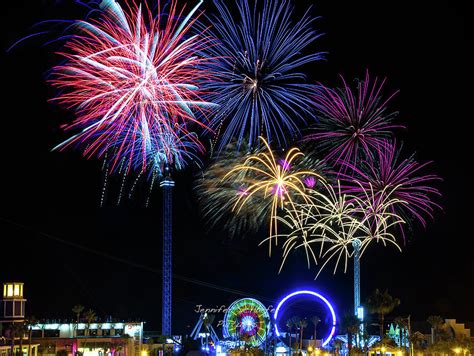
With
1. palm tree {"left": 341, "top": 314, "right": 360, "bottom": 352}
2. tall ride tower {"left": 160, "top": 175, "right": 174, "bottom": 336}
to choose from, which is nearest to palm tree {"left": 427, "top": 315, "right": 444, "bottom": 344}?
palm tree {"left": 341, "top": 314, "right": 360, "bottom": 352}

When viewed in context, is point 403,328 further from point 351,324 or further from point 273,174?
point 273,174

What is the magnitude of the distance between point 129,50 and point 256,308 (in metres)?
57.3

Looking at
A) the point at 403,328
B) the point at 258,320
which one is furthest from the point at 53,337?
the point at 403,328

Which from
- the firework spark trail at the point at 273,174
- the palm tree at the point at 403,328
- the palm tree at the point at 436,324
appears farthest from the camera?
the palm tree at the point at 436,324

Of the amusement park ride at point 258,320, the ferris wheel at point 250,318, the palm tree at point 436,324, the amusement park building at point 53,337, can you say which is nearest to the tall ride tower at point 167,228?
the amusement park building at point 53,337

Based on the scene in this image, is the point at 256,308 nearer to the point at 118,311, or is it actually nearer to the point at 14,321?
the point at 14,321

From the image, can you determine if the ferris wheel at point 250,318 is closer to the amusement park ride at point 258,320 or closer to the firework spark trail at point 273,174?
the amusement park ride at point 258,320

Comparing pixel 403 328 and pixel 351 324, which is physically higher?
pixel 351 324

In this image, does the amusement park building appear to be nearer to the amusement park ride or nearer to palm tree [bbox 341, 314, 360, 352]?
the amusement park ride

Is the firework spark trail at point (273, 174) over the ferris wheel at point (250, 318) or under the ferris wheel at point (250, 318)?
over

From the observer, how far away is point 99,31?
139ft

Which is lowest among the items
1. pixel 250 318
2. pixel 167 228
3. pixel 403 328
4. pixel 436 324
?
pixel 403 328

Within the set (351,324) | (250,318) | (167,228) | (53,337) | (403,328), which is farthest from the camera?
(250,318)

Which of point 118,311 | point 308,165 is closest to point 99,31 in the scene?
point 308,165
